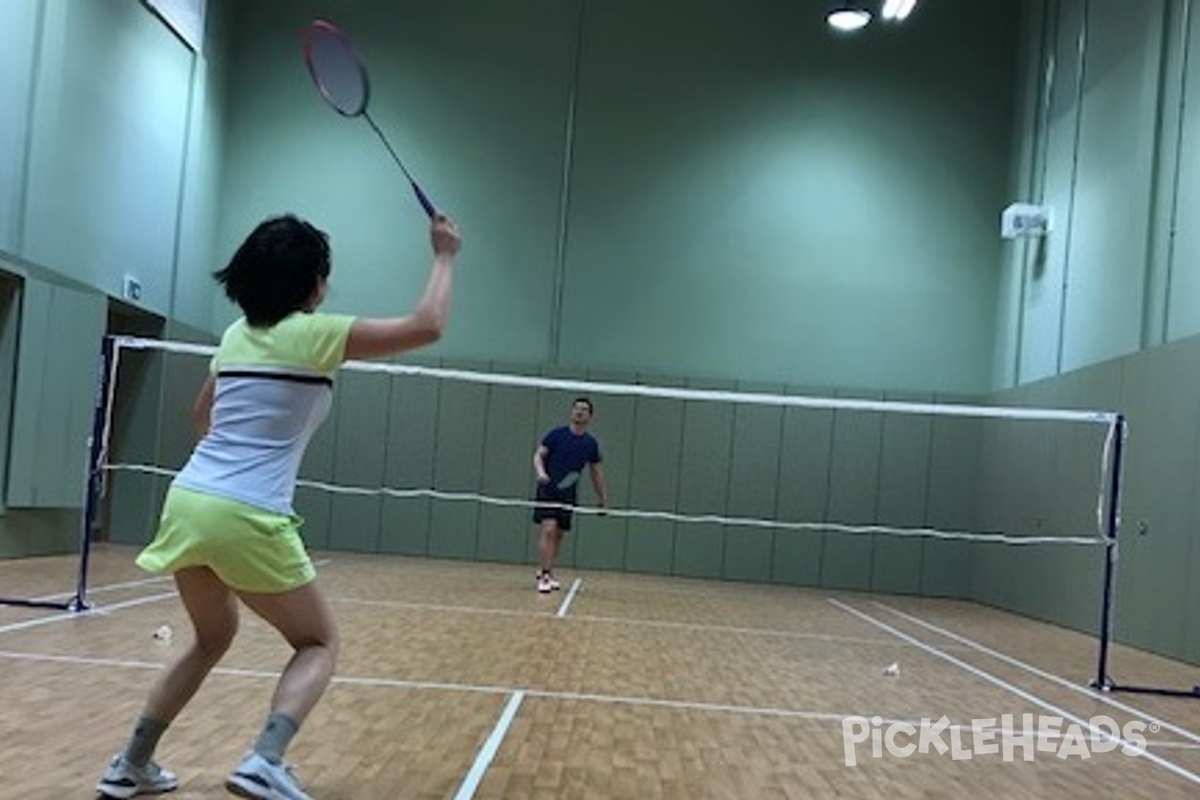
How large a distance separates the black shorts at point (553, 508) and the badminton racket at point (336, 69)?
7.46 metres

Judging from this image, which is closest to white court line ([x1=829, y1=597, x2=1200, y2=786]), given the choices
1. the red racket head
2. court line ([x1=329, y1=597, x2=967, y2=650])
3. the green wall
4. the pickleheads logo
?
the pickleheads logo

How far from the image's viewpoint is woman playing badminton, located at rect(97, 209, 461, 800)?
3596 millimetres

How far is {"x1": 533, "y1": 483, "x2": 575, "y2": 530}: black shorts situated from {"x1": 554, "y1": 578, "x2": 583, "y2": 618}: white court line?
0.70m

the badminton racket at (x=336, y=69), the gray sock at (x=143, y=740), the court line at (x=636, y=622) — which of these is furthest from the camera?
the court line at (x=636, y=622)

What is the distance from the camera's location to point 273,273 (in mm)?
3770

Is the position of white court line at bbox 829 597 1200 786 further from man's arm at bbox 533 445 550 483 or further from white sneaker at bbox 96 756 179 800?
white sneaker at bbox 96 756 179 800

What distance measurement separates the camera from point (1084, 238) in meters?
15.0

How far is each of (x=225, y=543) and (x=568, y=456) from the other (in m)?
9.35

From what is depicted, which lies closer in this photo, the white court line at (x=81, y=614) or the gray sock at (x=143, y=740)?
the gray sock at (x=143, y=740)

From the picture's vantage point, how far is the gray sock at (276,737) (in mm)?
3693

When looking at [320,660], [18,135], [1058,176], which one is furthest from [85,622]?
[1058,176]

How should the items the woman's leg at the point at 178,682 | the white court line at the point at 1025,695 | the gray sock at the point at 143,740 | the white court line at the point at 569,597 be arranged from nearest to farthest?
the woman's leg at the point at 178,682
the gray sock at the point at 143,740
the white court line at the point at 1025,695
the white court line at the point at 569,597

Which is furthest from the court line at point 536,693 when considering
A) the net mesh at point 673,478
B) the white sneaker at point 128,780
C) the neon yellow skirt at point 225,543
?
the net mesh at point 673,478

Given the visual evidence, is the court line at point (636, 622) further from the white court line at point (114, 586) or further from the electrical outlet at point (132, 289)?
the electrical outlet at point (132, 289)
